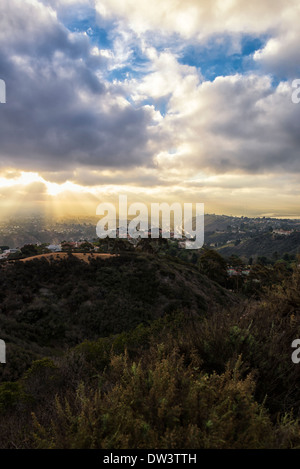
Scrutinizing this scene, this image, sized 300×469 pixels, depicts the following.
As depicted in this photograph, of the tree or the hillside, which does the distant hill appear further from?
the hillside

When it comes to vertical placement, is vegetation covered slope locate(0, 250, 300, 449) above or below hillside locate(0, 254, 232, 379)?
above

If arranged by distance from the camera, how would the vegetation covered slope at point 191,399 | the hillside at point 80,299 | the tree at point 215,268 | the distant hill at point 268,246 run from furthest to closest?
the distant hill at point 268,246 < the tree at point 215,268 < the hillside at point 80,299 < the vegetation covered slope at point 191,399

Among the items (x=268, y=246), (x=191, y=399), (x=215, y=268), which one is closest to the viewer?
(x=191, y=399)

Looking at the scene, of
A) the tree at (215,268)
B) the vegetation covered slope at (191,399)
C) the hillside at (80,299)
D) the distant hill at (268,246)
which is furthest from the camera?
the distant hill at (268,246)

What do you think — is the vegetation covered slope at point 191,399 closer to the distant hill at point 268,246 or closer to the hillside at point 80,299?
the hillside at point 80,299

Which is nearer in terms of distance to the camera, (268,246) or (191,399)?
(191,399)

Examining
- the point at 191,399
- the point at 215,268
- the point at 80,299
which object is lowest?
the point at 215,268

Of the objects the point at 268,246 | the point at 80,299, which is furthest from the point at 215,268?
the point at 268,246

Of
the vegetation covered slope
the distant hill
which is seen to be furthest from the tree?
the distant hill

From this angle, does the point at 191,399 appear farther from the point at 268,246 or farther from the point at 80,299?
the point at 268,246

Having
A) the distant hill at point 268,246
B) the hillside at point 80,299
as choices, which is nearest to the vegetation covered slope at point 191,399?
the hillside at point 80,299
